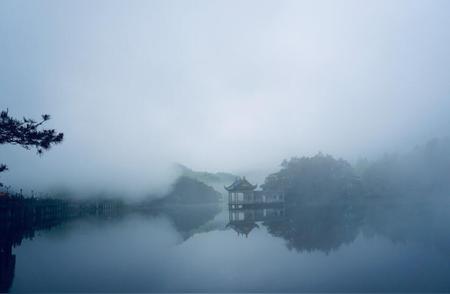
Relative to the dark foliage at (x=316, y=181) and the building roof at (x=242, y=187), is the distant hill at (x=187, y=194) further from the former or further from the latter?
the dark foliage at (x=316, y=181)

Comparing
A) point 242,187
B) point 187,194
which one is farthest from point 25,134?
point 187,194

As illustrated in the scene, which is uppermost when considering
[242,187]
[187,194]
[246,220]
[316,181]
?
[316,181]

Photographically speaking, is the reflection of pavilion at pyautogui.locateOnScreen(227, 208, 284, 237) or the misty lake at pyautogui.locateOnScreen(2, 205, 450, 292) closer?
the misty lake at pyautogui.locateOnScreen(2, 205, 450, 292)

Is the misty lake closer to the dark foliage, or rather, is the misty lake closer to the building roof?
the building roof

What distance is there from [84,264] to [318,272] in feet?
21.4

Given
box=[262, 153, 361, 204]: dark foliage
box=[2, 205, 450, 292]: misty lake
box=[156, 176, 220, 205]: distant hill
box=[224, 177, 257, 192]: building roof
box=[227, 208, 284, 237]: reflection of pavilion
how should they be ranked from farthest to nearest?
box=[156, 176, 220, 205]: distant hill < box=[262, 153, 361, 204]: dark foliage < box=[224, 177, 257, 192]: building roof < box=[227, 208, 284, 237]: reflection of pavilion < box=[2, 205, 450, 292]: misty lake

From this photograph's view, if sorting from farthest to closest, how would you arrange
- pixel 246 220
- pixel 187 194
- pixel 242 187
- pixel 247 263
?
1. pixel 187 194
2. pixel 242 187
3. pixel 246 220
4. pixel 247 263

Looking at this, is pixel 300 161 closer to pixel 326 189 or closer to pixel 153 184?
pixel 326 189

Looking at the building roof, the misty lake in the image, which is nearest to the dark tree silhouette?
the misty lake

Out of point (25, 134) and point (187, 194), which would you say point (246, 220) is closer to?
point (25, 134)

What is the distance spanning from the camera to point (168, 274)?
8.77 m

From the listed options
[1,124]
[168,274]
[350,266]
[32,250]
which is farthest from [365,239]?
[1,124]

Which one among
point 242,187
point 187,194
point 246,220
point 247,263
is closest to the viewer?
point 247,263

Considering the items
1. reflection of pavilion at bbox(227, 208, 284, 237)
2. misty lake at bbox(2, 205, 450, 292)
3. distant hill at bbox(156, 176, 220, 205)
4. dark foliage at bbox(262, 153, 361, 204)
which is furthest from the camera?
distant hill at bbox(156, 176, 220, 205)
